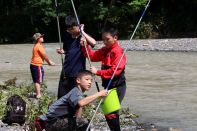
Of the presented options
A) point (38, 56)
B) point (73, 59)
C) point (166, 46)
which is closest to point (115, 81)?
point (73, 59)

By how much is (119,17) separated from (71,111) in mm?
33323

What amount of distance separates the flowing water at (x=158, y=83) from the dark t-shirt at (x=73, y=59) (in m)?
2.01

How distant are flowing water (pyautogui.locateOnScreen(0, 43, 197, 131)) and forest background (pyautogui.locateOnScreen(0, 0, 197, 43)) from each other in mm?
13862

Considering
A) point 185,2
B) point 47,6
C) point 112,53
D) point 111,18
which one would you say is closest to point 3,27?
point 47,6

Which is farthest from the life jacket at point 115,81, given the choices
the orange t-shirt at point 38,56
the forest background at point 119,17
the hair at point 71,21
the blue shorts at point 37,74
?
the forest background at point 119,17

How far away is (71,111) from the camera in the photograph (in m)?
6.45

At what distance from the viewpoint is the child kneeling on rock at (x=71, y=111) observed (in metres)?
6.34

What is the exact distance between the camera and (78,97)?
632 cm

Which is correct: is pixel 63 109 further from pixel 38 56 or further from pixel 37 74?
pixel 38 56

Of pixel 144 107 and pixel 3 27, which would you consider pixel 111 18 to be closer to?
pixel 3 27

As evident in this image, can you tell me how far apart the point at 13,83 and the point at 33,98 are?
1.43 metres

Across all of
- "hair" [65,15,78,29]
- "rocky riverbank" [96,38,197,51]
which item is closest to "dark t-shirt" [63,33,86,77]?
"hair" [65,15,78,29]

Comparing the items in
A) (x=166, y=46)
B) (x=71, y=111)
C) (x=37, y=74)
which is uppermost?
(x=71, y=111)

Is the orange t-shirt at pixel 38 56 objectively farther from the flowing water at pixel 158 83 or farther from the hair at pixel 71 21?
the hair at pixel 71 21
